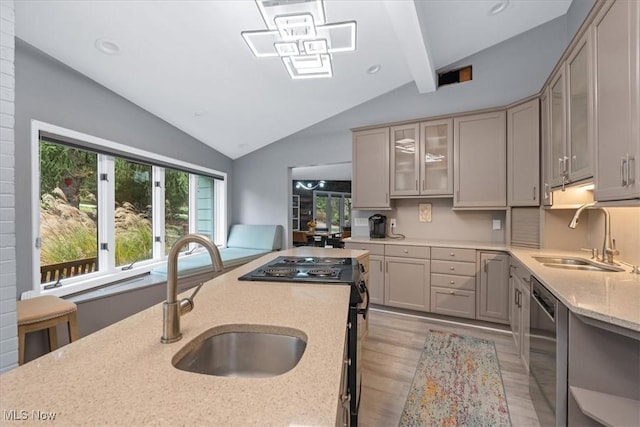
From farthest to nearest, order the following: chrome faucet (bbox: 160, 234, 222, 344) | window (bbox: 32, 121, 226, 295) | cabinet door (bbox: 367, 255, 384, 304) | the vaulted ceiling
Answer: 1. cabinet door (bbox: 367, 255, 384, 304)
2. window (bbox: 32, 121, 226, 295)
3. the vaulted ceiling
4. chrome faucet (bbox: 160, 234, 222, 344)

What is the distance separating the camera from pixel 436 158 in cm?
336

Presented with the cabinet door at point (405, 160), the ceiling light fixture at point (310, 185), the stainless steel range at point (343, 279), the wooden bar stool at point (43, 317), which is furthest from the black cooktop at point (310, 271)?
the ceiling light fixture at point (310, 185)

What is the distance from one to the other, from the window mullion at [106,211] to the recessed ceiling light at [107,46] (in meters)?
1.02

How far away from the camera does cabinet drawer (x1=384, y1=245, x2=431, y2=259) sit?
10.3ft

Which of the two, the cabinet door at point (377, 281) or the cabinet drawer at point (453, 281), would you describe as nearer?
the cabinet drawer at point (453, 281)

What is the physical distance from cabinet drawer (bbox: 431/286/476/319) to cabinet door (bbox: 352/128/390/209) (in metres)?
1.19

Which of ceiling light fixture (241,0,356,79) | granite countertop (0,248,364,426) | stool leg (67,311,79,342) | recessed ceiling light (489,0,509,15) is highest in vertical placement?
recessed ceiling light (489,0,509,15)

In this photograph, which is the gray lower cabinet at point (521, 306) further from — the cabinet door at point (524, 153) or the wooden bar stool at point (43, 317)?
the wooden bar stool at point (43, 317)

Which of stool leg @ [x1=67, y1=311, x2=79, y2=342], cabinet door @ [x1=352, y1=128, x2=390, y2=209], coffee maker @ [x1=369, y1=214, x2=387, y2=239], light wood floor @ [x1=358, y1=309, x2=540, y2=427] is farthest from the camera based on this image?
coffee maker @ [x1=369, y1=214, x2=387, y2=239]

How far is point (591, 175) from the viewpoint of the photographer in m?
1.58

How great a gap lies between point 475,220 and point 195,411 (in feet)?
11.7

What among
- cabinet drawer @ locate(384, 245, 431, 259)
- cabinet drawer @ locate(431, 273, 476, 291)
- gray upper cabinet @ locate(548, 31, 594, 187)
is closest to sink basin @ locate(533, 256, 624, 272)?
gray upper cabinet @ locate(548, 31, 594, 187)

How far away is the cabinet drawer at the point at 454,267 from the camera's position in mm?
2936

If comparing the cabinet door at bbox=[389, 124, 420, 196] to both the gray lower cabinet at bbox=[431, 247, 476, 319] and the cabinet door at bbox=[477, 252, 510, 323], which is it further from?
the cabinet door at bbox=[477, 252, 510, 323]
